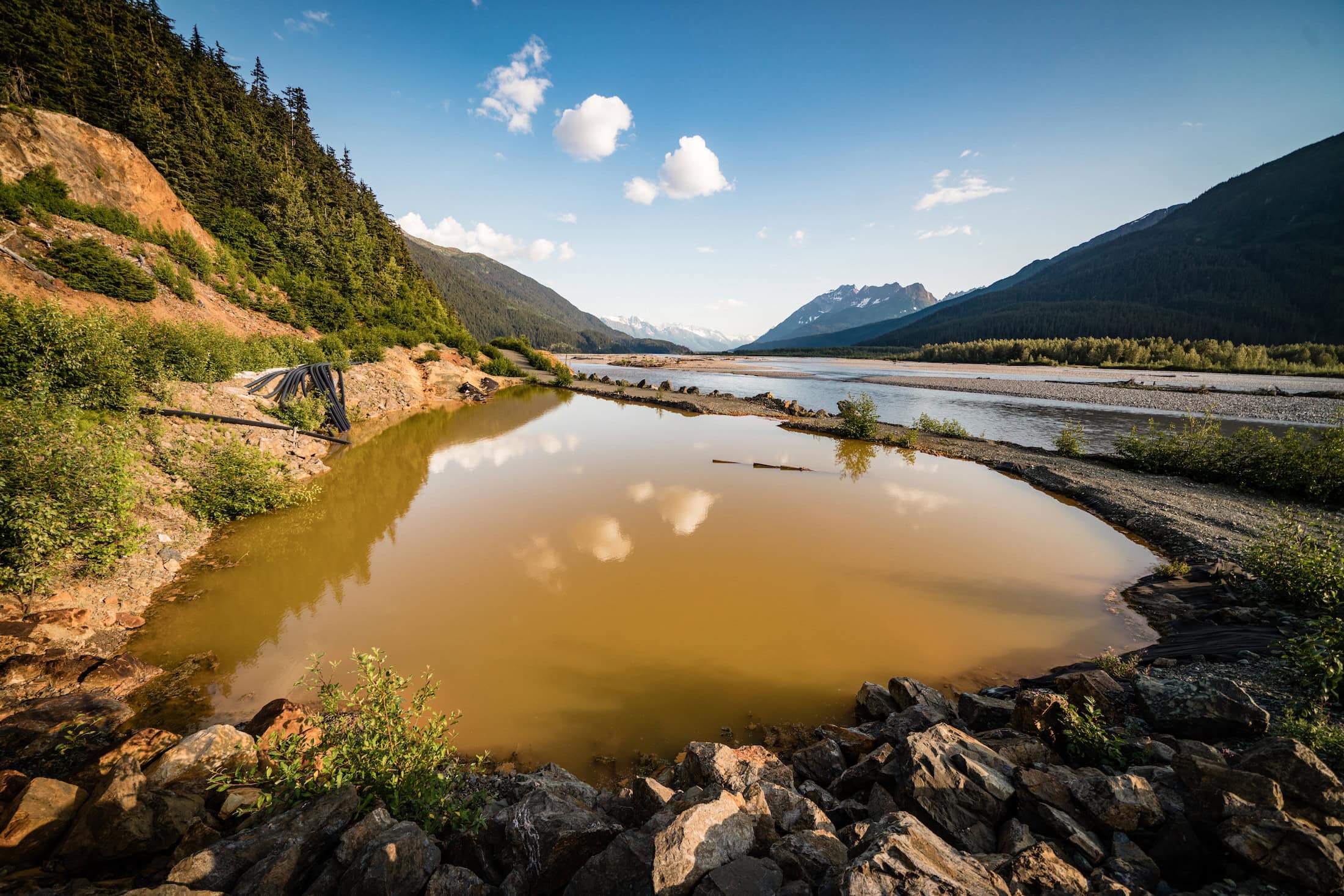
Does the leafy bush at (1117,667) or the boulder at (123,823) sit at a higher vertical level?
the boulder at (123,823)

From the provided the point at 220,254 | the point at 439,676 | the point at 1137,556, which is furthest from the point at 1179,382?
the point at 220,254

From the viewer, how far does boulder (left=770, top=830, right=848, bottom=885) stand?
3182mm

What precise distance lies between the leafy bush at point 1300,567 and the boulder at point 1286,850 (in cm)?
620

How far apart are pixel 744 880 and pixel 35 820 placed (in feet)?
18.7

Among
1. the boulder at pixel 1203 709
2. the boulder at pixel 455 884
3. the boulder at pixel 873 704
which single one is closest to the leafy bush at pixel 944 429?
the boulder at pixel 1203 709

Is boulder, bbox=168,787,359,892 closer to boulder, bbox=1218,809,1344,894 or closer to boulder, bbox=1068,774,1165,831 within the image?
boulder, bbox=1068,774,1165,831

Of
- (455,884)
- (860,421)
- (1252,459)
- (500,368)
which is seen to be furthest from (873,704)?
(500,368)

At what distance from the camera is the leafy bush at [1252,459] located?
13172mm

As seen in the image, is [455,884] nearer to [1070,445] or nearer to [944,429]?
[1070,445]

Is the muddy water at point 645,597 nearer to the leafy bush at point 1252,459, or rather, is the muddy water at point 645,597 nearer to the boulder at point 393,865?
the boulder at point 393,865

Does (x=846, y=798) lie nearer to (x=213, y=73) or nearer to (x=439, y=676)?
(x=439, y=676)

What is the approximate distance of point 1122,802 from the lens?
3.59 m

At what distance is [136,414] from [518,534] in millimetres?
10114

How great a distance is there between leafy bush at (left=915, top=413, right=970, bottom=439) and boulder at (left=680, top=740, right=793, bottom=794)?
2325 cm
